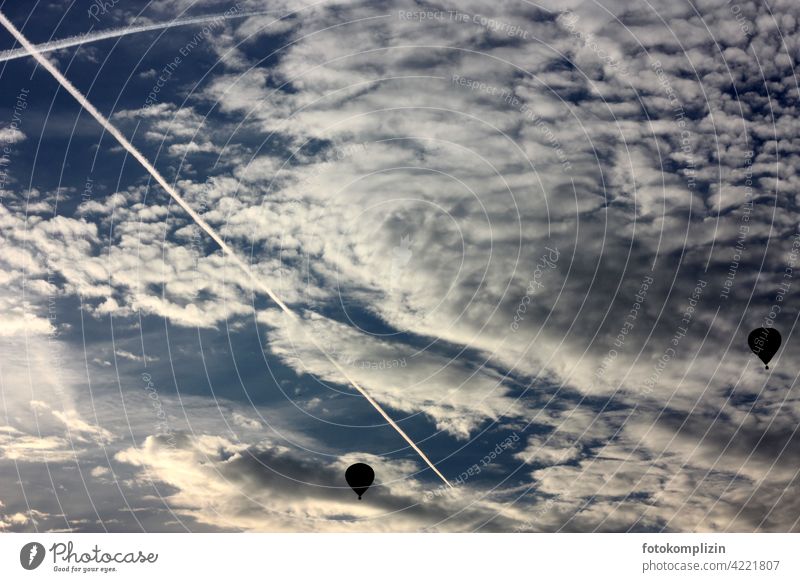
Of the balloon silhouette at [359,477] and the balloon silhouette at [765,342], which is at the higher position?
the balloon silhouette at [765,342]

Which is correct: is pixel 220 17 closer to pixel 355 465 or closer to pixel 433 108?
pixel 433 108

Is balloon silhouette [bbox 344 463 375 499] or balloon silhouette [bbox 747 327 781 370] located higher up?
balloon silhouette [bbox 747 327 781 370]
